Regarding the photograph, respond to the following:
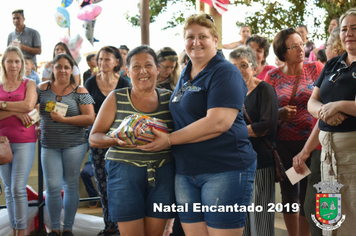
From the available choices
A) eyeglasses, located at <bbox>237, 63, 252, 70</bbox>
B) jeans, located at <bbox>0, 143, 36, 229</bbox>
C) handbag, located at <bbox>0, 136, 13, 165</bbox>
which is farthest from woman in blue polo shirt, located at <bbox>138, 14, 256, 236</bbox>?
jeans, located at <bbox>0, 143, 36, 229</bbox>

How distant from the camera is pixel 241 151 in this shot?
6.52ft

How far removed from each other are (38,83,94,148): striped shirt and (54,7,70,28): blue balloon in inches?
131

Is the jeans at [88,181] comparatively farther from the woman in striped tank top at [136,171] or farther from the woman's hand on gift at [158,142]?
the woman's hand on gift at [158,142]

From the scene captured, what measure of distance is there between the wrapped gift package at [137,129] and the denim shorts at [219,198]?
30cm

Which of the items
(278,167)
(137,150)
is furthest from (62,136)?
(278,167)

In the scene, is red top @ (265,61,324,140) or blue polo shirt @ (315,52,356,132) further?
red top @ (265,61,324,140)

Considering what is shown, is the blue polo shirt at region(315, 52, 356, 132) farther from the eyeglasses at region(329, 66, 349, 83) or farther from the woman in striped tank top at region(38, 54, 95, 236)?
the woman in striped tank top at region(38, 54, 95, 236)

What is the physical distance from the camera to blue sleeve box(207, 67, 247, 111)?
1919 mm

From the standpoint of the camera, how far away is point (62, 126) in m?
3.72

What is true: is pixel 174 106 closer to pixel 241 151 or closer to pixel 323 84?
pixel 241 151

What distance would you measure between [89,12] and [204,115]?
185 inches

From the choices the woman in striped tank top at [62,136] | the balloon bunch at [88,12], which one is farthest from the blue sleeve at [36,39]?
the woman in striped tank top at [62,136]

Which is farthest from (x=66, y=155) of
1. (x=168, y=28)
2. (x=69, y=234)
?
(x=168, y=28)

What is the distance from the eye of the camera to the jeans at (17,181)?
3.65 m
